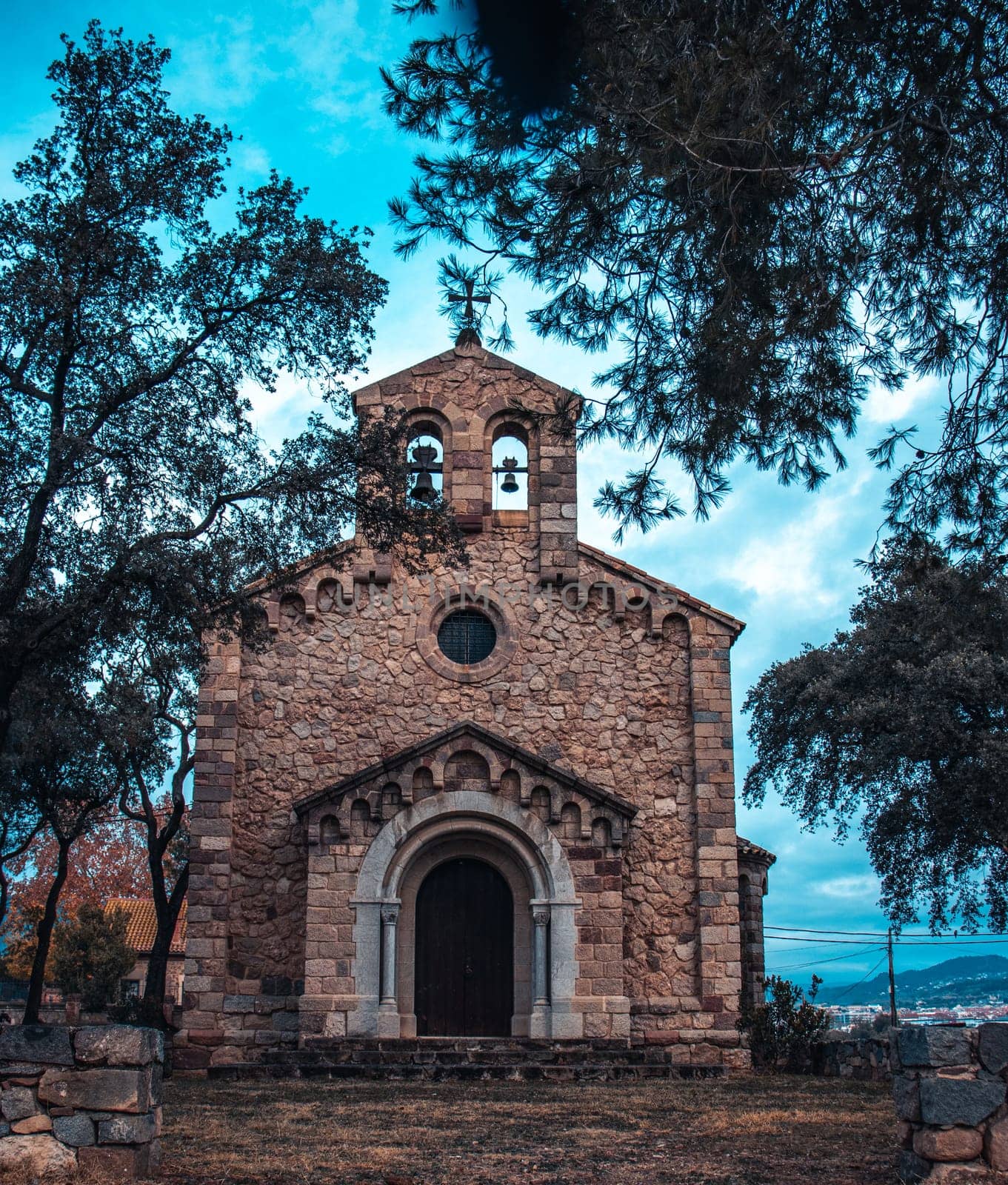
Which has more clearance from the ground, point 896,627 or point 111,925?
point 896,627

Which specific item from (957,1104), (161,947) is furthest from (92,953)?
(957,1104)

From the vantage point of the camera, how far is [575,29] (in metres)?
8.13

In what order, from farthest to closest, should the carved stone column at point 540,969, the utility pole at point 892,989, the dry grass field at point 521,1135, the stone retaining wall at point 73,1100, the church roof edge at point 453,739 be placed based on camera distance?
the utility pole at point 892,989 → the church roof edge at point 453,739 → the carved stone column at point 540,969 → the dry grass field at point 521,1135 → the stone retaining wall at point 73,1100

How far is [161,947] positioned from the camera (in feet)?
73.9

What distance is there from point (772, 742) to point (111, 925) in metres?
22.6

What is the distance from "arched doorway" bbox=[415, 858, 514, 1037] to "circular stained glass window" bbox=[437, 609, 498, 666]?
3055 millimetres

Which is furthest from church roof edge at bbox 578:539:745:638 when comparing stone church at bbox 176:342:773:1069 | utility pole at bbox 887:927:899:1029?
utility pole at bbox 887:927:899:1029

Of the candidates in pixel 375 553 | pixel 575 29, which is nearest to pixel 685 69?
pixel 575 29

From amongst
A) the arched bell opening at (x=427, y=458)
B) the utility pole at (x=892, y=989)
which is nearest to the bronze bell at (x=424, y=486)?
the arched bell opening at (x=427, y=458)

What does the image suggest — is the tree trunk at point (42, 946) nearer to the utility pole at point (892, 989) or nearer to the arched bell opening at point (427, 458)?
the arched bell opening at point (427, 458)

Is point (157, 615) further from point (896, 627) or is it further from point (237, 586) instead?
point (896, 627)

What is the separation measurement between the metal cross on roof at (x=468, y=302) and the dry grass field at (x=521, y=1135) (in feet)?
19.8

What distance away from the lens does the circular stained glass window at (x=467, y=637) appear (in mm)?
19172

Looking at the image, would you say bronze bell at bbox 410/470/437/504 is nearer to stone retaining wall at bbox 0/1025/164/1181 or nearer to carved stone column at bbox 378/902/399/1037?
carved stone column at bbox 378/902/399/1037
